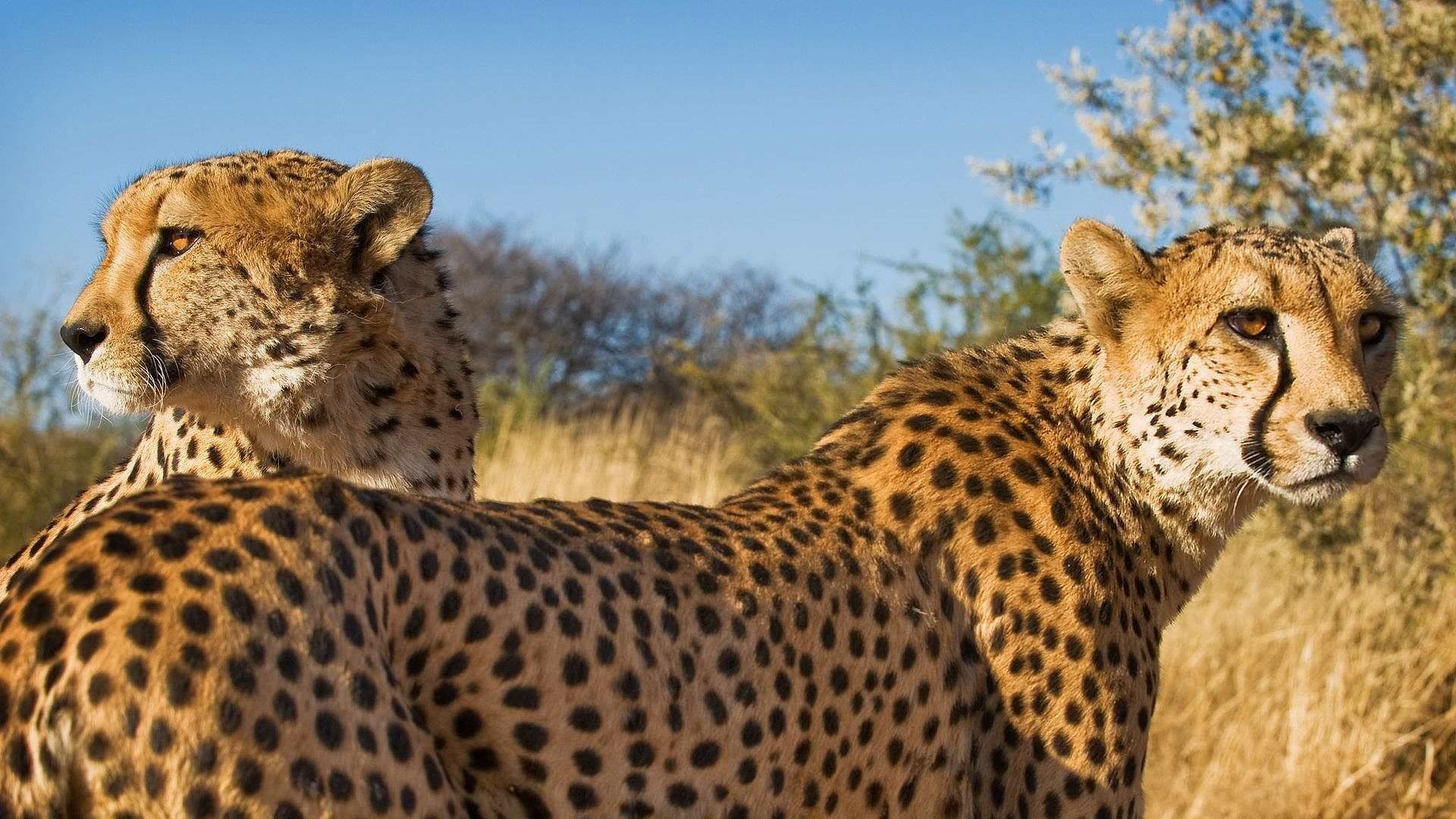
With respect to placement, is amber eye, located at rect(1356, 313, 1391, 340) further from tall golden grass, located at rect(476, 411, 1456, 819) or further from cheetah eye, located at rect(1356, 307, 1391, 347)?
tall golden grass, located at rect(476, 411, 1456, 819)

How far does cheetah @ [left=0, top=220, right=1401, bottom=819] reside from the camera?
1.95 metres

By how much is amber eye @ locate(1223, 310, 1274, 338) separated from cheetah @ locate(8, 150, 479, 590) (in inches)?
66.8

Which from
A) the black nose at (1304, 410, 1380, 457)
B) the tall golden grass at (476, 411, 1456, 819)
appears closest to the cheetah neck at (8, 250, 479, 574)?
the black nose at (1304, 410, 1380, 457)

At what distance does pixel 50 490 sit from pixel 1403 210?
7345 mm

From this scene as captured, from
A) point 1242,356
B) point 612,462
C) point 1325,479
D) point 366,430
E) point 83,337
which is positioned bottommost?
point 612,462

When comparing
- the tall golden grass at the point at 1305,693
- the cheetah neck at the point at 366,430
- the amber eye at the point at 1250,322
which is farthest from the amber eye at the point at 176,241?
the tall golden grass at the point at 1305,693

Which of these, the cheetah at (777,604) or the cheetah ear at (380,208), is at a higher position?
the cheetah ear at (380,208)

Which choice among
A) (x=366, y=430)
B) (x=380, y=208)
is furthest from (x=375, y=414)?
(x=380, y=208)

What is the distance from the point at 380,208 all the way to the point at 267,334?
0.43 meters

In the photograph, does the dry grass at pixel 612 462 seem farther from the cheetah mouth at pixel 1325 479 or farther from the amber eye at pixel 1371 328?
the cheetah mouth at pixel 1325 479

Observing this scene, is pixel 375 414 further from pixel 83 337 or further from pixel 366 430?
pixel 83 337

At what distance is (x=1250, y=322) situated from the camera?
11.0ft

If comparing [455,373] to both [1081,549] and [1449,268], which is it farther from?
[1449,268]

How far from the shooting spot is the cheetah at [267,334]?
3.62 metres
